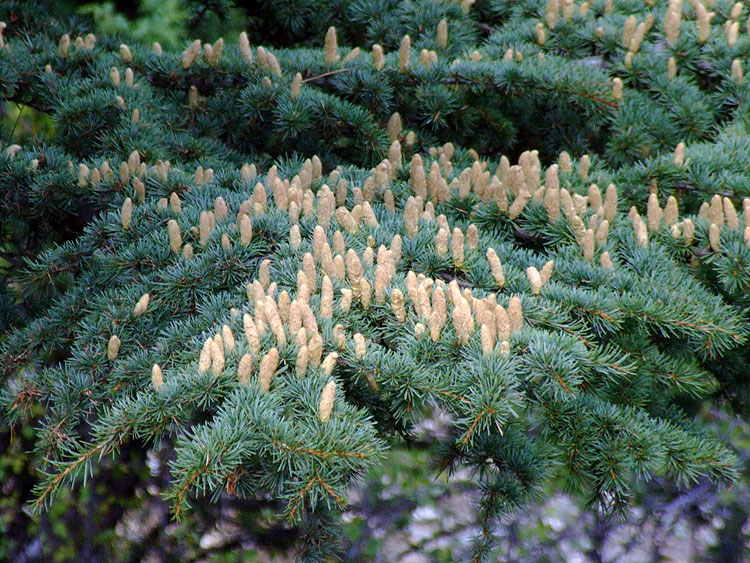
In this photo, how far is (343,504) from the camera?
1027 millimetres

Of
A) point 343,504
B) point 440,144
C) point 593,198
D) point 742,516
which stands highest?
point 343,504

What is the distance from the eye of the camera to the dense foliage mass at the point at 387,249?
114 cm

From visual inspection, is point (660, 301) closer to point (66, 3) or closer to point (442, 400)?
point (442, 400)

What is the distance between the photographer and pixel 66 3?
9.30 feet

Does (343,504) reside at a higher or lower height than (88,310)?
higher

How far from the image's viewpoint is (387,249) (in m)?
1.51

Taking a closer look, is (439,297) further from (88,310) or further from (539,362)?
(88,310)

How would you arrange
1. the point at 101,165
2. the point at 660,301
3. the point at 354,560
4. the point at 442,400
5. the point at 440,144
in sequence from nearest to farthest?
1. the point at 442,400
2. the point at 660,301
3. the point at 101,165
4. the point at 440,144
5. the point at 354,560

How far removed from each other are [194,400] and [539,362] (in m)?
0.53

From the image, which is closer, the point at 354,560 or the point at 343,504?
the point at 343,504

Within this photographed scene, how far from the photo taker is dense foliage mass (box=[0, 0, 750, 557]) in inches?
44.8

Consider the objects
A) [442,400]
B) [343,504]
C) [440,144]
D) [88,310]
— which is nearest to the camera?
[343,504]

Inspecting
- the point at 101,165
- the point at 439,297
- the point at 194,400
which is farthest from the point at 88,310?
the point at 439,297

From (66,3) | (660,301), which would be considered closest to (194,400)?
(660,301)
